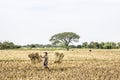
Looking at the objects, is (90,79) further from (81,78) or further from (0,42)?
(0,42)

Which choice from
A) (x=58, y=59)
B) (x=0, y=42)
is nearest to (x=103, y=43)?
(x=0, y=42)

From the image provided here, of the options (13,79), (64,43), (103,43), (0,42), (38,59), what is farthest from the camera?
(103,43)

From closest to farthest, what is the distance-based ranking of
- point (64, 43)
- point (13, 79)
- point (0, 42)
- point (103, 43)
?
point (13, 79)
point (0, 42)
point (64, 43)
point (103, 43)

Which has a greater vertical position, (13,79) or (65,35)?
(65,35)

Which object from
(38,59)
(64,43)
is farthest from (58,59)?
(64,43)

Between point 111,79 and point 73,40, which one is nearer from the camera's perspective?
point 111,79

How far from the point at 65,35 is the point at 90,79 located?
324ft

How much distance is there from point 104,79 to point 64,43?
94950 millimetres

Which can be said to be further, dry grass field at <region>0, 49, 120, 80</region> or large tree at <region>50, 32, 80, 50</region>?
large tree at <region>50, 32, 80, 50</region>

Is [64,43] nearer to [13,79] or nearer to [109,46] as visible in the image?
[109,46]

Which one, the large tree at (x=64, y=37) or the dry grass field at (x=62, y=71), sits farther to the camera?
the large tree at (x=64, y=37)

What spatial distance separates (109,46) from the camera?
11544 centimetres

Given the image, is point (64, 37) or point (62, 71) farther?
point (64, 37)

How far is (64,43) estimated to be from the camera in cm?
11094
